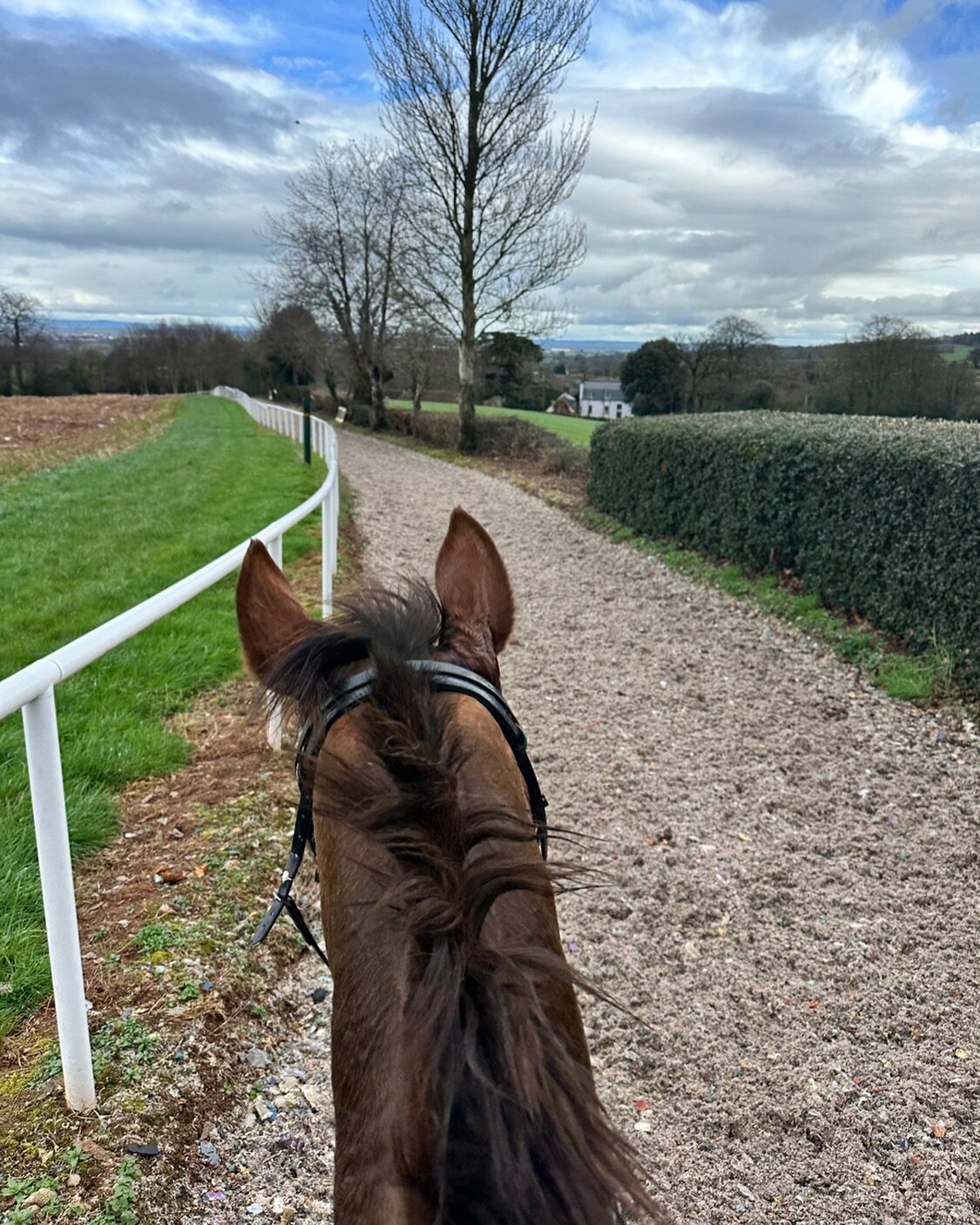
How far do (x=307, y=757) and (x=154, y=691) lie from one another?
14.5ft

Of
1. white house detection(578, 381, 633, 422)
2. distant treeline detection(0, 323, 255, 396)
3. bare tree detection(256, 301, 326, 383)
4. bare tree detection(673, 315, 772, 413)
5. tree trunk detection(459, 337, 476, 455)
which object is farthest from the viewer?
distant treeline detection(0, 323, 255, 396)

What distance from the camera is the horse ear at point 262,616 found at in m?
1.89

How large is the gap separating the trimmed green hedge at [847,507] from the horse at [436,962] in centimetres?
610

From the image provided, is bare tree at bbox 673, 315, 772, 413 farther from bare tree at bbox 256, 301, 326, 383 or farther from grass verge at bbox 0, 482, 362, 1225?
bare tree at bbox 256, 301, 326, 383

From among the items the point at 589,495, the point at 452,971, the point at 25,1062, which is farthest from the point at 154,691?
the point at 589,495

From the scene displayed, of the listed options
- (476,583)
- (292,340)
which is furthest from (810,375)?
(292,340)

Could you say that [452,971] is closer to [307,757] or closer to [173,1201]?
[307,757]

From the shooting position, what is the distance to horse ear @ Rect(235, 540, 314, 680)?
189cm

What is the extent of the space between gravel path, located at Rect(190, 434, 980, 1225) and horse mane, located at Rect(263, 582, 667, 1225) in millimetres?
985

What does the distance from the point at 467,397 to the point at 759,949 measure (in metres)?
24.8

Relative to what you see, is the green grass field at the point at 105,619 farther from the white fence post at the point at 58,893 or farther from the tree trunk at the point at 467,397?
the tree trunk at the point at 467,397

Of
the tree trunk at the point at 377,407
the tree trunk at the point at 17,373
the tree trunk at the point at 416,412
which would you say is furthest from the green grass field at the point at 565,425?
the tree trunk at the point at 17,373

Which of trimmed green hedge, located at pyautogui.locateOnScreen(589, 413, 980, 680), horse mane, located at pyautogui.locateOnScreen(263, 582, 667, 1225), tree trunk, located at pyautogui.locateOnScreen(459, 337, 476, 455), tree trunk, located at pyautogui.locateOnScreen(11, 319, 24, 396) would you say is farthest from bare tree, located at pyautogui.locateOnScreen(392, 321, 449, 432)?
tree trunk, located at pyautogui.locateOnScreen(11, 319, 24, 396)

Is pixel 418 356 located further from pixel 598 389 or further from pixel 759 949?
pixel 759 949
